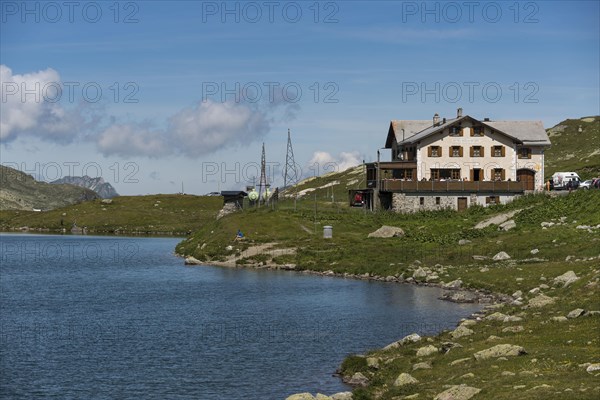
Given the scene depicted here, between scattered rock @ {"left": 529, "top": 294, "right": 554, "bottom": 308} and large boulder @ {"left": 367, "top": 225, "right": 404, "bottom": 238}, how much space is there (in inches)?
1757

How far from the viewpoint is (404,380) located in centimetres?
3547

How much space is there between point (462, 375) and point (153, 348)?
67.8 ft

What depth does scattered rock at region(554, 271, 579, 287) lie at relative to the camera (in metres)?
57.2

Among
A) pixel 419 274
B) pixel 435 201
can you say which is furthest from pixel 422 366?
pixel 435 201

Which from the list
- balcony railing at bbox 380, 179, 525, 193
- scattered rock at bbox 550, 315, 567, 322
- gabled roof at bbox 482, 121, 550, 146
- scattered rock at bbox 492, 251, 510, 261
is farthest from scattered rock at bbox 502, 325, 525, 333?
gabled roof at bbox 482, 121, 550, 146

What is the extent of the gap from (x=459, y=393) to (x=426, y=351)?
1045 centimetres

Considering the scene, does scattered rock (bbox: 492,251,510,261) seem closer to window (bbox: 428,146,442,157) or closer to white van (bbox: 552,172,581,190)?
window (bbox: 428,146,442,157)

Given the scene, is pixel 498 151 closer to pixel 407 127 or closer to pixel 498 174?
pixel 498 174

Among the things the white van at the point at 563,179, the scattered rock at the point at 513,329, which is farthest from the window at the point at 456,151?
the scattered rock at the point at 513,329

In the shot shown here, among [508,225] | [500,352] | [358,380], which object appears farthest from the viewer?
[508,225]

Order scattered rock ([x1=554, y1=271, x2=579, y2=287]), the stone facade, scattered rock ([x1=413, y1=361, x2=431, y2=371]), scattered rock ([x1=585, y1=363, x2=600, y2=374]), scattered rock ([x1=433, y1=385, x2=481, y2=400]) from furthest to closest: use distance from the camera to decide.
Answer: the stone facade, scattered rock ([x1=554, y1=271, x2=579, y2=287]), scattered rock ([x1=413, y1=361, x2=431, y2=371]), scattered rock ([x1=585, y1=363, x2=600, y2=374]), scattered rock ([x1=433, y1=385, x2=481, y2=400])

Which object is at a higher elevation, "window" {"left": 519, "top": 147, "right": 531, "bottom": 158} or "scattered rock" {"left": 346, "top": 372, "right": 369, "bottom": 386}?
"window" {"left": 519, "top": 147, "right": 531, "bottom": 158}

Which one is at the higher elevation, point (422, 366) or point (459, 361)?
point (459, 361)

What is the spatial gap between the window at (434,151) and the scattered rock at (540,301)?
2605 inches
